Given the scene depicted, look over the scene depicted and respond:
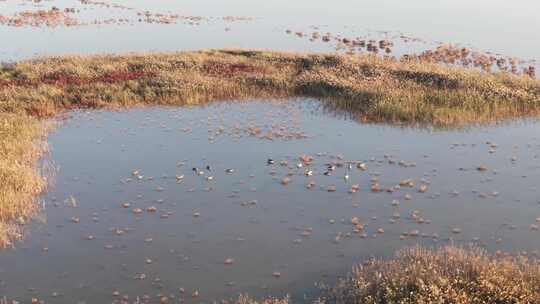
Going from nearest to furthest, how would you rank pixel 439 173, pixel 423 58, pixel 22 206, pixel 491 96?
pixel 22 206, pixel 439 173, pixel 491 96, pixel 423 58

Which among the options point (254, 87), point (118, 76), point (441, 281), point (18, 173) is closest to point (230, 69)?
point (254, 87)

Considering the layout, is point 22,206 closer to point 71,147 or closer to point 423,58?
point 71,147

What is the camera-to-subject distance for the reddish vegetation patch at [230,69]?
38.4 meters

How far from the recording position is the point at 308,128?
28.5m

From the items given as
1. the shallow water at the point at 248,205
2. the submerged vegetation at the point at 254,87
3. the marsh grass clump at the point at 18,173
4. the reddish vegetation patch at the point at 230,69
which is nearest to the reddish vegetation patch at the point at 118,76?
the submerged vegetation at the point at 254,87

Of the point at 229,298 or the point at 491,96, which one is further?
the point at 491,96

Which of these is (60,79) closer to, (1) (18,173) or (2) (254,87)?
(2) (254,87)

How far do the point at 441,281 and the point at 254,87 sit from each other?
24.4 m

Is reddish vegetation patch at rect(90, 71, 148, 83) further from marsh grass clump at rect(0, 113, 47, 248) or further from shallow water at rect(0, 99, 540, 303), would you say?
marsh grass clump at rect(0, 113, 47, 248)

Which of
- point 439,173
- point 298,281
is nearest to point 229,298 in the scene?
point 298,281

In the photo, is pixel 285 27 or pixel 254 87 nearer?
pixel 254 87

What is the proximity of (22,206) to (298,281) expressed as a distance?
1006 cm

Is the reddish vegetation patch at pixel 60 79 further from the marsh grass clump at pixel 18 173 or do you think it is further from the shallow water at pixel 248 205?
the marsh grass clump at pixel 18 173

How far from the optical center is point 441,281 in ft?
42.7
